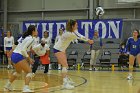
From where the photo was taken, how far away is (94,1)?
23328 mm

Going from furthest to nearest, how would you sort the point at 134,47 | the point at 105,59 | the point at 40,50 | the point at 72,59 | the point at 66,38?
the point at 72,59, the point at 105,59, the point at 40,50, the point at 134,47, the point at 66,38

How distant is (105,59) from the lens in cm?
1888

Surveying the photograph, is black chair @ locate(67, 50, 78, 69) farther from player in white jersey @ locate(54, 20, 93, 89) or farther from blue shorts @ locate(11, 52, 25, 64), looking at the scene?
blue shorts @ locate(11, 52, 25, 64)

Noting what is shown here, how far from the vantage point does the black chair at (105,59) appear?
61.9 ft

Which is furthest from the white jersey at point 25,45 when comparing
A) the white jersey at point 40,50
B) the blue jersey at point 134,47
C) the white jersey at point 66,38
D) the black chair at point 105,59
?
the black chair at point 105,59

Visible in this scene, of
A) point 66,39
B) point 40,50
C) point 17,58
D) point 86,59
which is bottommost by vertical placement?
point 86,59

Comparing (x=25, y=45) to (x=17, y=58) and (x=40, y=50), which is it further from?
(x=40, y=50)

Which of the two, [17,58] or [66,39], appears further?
[66,39]

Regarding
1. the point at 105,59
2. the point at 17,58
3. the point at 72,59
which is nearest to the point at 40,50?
the point at 72,59

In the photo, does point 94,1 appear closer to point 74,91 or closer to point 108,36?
point 108,36

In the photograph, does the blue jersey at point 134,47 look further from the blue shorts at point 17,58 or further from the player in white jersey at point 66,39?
the blue shorts at point 17,58

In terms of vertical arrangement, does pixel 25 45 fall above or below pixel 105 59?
above

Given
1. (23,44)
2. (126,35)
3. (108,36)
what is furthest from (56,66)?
(23,44)

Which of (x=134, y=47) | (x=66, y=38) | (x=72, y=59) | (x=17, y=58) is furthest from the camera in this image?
(x=72, y=59)
